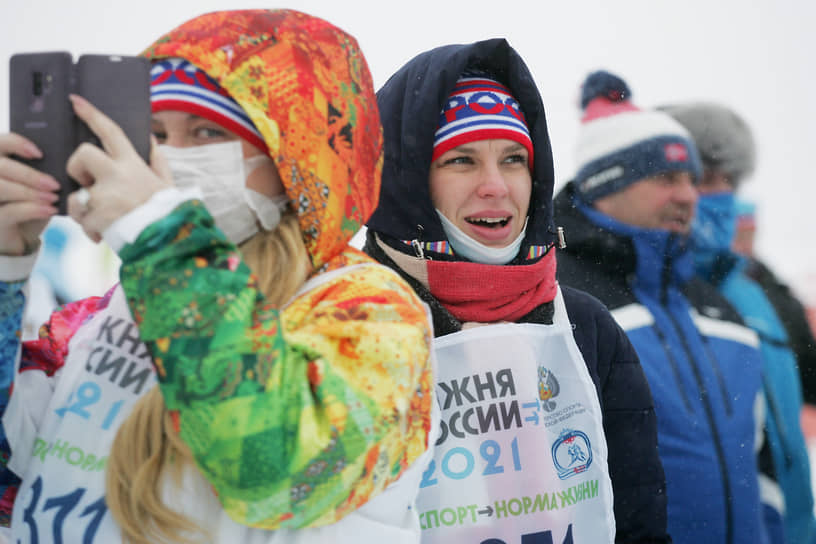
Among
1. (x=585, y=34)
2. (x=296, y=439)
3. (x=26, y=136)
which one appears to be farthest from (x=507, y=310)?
(x=585, y=34)

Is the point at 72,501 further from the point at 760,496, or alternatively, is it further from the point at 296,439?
the point at 760,496

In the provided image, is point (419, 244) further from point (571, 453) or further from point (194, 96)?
point (194, 96)

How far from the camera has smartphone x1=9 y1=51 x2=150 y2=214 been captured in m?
1.18

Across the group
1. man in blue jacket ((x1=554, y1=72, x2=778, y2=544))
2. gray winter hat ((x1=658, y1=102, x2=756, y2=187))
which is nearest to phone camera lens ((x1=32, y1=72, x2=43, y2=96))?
man in blue jacket ((x1=554, y1=72, x2=778, y2=544))

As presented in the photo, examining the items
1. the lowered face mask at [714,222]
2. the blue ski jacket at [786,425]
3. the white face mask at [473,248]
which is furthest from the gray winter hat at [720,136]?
the white face mask at [473,248]

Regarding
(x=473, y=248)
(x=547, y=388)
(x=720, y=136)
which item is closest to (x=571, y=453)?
(x=547, y=388)

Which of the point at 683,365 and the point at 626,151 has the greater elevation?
the point at 626,151

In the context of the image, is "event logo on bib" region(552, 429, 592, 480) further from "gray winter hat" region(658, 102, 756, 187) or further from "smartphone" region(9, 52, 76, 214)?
"gray winter hat" region(658, 102, 756, 187)

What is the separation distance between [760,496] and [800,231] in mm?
4158

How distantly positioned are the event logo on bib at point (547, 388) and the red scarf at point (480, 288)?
0.17 m

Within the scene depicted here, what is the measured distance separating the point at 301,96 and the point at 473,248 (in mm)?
891

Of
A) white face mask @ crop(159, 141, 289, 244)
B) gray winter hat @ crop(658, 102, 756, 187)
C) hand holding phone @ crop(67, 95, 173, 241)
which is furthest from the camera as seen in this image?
gray winter hat @ crop(658, 102, 756, 187)

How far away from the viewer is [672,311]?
127 inches

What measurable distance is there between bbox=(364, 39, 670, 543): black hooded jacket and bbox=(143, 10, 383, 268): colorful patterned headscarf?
24.7 inches
